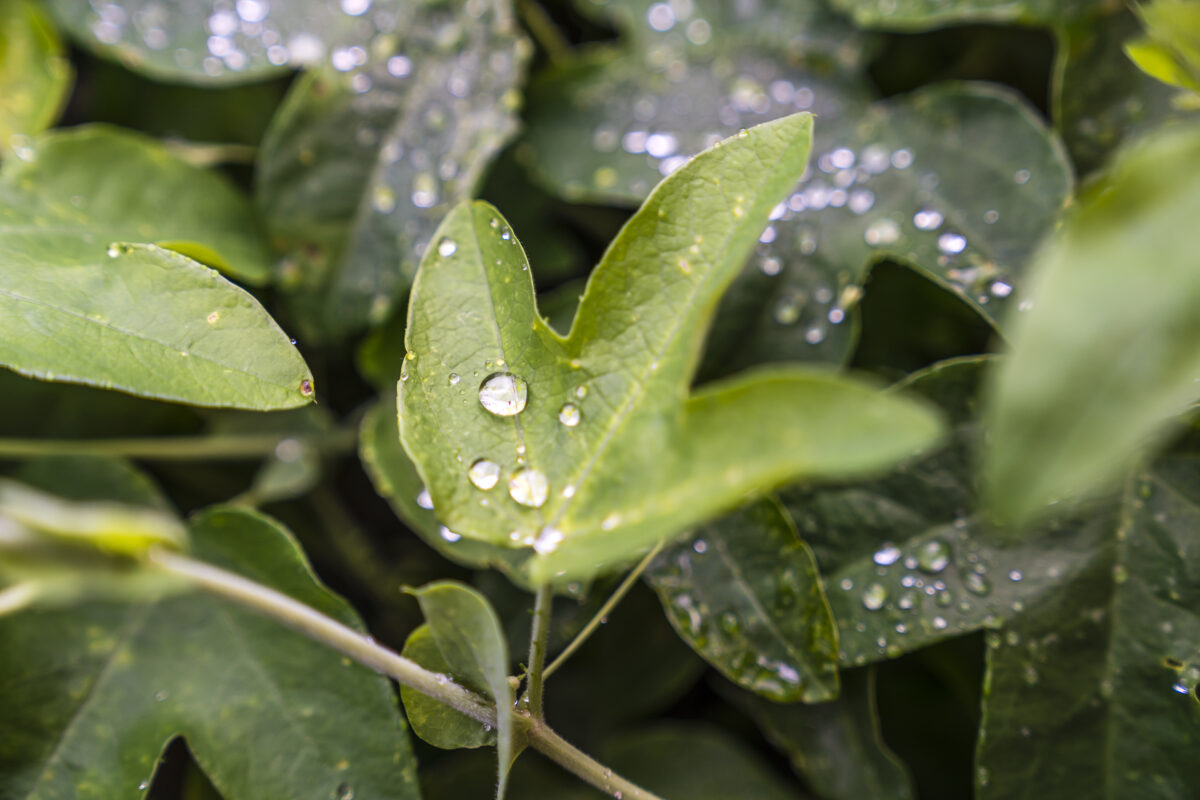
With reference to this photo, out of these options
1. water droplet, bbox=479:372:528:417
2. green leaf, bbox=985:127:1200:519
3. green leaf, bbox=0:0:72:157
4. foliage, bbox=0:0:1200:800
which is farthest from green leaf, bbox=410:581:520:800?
green leaf, bbox=0:0:72:157

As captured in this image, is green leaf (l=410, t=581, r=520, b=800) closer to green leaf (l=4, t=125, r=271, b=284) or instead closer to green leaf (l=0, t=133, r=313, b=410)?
green leaf (l=0, t=133, r=313, b=410)

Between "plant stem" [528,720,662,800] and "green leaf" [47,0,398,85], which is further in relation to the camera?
"green leaf" [47,0,398,85]

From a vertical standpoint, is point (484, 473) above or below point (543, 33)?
below

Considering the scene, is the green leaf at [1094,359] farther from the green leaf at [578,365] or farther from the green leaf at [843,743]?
the green leaf at [843,743]

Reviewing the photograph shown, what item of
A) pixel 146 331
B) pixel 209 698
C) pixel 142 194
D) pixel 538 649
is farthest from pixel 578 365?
pixel 142 194

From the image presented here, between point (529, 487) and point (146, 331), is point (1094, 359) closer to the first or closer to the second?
point (529, 487)

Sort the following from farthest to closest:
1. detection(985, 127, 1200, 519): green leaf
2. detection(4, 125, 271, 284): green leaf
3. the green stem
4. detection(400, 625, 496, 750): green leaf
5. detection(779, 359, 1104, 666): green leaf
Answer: the green stem < detection(4, 125, 271, 284): green leaf < detection(779, 359, 1104, 666): green leaf < detection(400, 625, 496, 750): green leaf < detection(985, 127, 1200, 519): green leaf

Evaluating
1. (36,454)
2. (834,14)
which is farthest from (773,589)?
(36,454)
